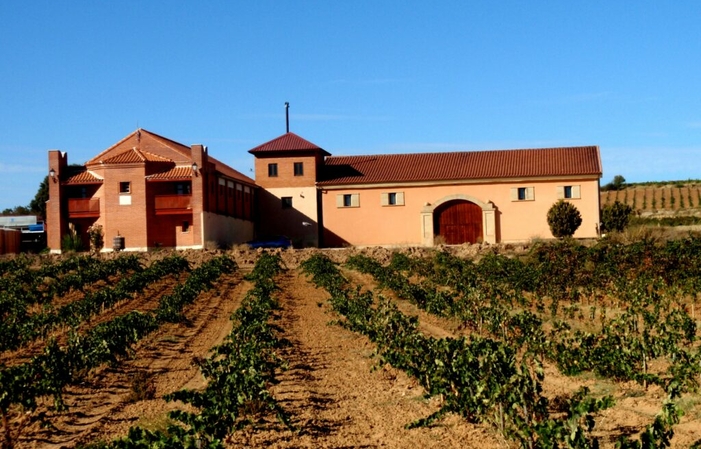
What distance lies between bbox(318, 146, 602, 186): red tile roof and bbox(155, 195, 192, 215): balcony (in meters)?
8.38

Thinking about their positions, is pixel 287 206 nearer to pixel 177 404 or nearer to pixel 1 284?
pixel 1 284

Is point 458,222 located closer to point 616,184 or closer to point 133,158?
point 133,158

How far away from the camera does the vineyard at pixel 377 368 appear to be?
9414 mm

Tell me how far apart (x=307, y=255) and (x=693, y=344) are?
2859cm

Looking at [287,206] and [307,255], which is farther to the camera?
[287,206]

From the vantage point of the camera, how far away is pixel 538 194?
4884 centimetres

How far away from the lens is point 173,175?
47.9 meters

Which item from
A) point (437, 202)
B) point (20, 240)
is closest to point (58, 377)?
point (437, 202)

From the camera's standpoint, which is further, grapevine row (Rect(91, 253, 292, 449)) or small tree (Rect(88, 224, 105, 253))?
small tree (Rect(88, 224, 105, 253))

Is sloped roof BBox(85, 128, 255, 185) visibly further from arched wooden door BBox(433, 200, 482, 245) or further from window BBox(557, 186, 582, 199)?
window BBox(557, 186, 582, 199)

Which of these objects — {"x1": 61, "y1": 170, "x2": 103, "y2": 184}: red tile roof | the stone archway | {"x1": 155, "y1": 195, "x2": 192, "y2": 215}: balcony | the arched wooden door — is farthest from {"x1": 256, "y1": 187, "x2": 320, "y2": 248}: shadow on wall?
{"x1": 61, "y1": 170, "x2": 103, "y2": 184}: red tile roof

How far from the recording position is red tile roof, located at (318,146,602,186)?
1941 inches

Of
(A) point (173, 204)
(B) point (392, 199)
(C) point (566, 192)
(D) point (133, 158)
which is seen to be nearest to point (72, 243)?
(D) point (133, 158)

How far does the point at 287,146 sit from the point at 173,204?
867cm
